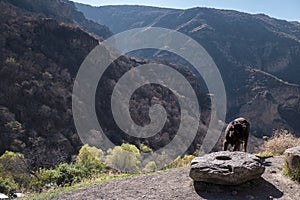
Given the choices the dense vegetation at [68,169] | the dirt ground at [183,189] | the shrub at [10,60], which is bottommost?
the dense vegetation at [68,169]

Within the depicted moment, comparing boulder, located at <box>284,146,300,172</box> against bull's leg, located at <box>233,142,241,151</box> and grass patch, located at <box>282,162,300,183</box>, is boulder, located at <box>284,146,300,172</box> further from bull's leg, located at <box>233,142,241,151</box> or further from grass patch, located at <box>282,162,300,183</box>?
bull's leg, located at <box>233,142,241,151</box>

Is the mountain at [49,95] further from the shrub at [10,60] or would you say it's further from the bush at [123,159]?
the bush at [123,159]

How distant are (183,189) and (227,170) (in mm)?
1120

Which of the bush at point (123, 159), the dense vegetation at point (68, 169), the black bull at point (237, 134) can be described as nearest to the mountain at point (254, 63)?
the dense vegetation at point (68, 169)

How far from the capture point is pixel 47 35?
5953 centimetres

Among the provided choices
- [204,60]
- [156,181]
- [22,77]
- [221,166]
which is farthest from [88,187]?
[204,60]

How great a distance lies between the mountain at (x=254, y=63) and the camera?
333 feet

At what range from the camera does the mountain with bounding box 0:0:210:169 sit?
117 ft

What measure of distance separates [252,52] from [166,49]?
3766 centimetres

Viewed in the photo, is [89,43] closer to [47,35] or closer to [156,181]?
[47,35]

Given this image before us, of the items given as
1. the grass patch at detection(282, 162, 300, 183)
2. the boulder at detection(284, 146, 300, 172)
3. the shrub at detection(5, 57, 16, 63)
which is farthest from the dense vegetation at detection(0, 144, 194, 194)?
the shrub at detection(5, 57, 16, 63)

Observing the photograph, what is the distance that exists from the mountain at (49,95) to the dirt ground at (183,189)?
24.3 meters

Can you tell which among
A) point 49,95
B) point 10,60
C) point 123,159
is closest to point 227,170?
point 123,159

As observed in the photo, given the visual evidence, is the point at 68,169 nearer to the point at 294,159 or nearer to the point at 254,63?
the point at 294,159
